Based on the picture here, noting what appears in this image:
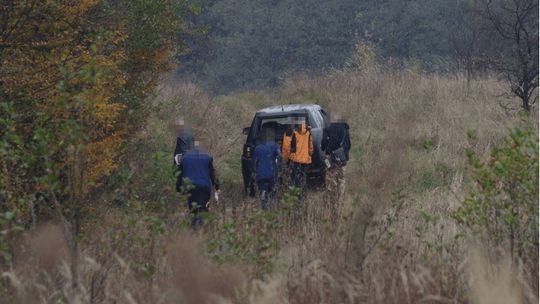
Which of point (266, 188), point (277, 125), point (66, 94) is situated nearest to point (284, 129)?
point (277, 125)

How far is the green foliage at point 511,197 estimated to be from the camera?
23.4 ft

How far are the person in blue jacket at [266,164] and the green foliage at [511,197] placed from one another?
5.42m

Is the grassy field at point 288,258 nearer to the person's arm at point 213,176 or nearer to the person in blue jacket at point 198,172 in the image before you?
Answer: the person in blue jacket at point 198,172

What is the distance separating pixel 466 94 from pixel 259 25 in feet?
130

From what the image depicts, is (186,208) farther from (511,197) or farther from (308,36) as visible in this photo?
(308,36)

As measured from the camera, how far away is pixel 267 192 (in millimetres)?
12867

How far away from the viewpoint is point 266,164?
12.7 metres

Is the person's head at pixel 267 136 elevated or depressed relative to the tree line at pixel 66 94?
depressed

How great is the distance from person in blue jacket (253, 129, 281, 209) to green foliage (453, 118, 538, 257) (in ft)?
17.8

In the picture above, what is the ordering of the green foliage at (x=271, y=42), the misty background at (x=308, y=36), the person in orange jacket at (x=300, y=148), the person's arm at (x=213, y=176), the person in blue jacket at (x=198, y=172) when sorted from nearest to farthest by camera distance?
the person in blue jacket at (x=198, y=172), the person's arm at (x=213, y=176), the person in orange jacket at (x=300, y=148), the misty background at (x=308, y=36), the green foliage at (x=271, y=42)

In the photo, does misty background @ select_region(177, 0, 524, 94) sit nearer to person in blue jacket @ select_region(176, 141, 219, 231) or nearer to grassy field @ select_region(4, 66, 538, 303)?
person in blue jacket @ select_region(176, 141, 219, 231)

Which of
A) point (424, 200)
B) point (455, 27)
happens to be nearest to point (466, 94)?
point (424, 200)

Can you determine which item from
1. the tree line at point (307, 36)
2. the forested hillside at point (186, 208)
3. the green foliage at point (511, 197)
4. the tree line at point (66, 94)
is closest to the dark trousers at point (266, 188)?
the forested hillside at point (186, 208)

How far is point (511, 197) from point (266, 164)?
19.0ft
